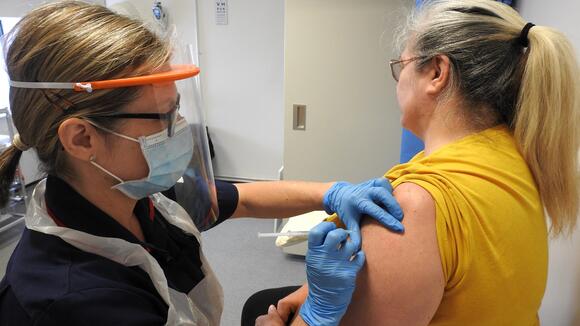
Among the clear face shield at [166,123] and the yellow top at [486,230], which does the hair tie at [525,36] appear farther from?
the clear face shield at [166,123]

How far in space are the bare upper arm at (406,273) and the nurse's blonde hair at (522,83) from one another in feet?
0.96

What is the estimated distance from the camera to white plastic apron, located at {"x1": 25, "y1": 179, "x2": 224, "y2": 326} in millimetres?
829

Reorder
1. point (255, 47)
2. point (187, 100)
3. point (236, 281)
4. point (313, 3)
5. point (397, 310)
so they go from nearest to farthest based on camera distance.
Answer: point (397, 310) < point (187, 100) < point (313, 3) < point (236, 281) < point (255, 47)

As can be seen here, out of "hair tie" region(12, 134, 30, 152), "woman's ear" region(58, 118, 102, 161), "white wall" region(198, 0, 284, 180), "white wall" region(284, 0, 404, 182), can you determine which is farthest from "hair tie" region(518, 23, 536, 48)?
"white wall" region(198, 0, 284, 180)

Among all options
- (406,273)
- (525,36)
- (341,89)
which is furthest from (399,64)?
(341,89)

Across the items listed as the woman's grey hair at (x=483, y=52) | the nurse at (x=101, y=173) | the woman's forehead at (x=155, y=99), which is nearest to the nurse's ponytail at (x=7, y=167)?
the nurse at (x=101, y=173)

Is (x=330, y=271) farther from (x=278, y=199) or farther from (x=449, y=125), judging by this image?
(x=278, y=199)

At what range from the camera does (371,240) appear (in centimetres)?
82

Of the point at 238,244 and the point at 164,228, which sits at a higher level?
the point at 164,228

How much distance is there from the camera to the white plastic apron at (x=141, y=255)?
83cm

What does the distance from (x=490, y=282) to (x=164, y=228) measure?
0.86 metres

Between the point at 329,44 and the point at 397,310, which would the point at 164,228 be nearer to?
the point at 397,310

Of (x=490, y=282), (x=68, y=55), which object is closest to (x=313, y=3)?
(x=68, y=55)

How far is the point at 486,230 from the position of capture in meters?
0.75
